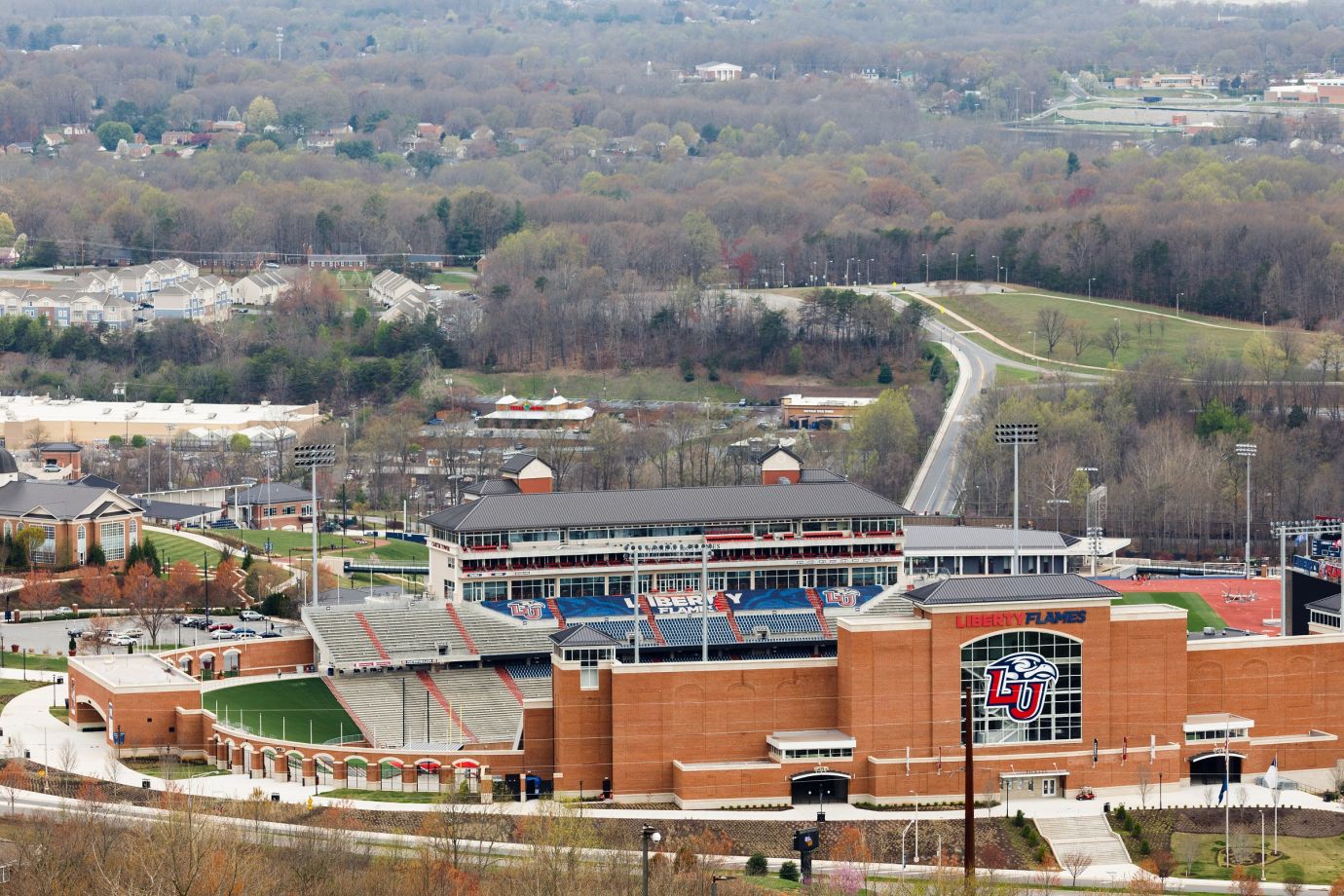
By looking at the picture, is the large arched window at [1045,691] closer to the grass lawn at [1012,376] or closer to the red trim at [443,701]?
the red trim at [443,701]

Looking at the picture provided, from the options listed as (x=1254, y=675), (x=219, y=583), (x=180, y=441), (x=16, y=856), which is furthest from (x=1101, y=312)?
(x=16, y=856)

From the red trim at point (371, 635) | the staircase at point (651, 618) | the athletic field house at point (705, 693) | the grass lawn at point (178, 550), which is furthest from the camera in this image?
the grass lawn at point (178, 550)

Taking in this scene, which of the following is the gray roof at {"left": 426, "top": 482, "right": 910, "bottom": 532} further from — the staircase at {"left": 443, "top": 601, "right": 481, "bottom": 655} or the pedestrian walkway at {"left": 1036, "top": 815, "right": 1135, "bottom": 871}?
the pedestrian walkway at {"left": 1036, "top": 815, "right": 1135, "bottom": 871}

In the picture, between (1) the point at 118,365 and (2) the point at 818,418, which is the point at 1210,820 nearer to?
(2) the point at 818,418

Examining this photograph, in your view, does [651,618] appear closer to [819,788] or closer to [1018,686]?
[819,788]

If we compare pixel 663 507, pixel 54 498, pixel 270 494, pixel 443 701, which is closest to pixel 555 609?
pixel 663 507

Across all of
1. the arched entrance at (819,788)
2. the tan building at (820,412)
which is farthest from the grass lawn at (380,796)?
the tan building at (820,412)
